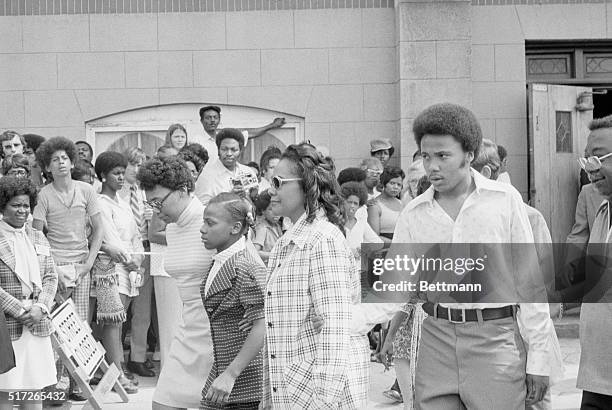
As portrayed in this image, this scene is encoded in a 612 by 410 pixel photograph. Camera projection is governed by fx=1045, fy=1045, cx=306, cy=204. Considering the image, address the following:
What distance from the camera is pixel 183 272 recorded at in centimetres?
573

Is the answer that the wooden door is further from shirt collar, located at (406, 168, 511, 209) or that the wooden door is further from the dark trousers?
shirt collar, located at (406, 168, 511, 209)

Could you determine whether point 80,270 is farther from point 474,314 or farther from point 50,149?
point 474,314

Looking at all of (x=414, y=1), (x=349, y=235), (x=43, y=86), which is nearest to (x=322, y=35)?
(x=414, y=1)

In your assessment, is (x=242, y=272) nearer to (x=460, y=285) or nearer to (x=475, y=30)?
(x=460, y=285)

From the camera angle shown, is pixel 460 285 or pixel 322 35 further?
pixel 322 35

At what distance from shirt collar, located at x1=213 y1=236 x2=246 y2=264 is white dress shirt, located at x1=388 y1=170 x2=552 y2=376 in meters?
1.13

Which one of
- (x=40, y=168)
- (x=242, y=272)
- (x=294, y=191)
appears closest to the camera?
(x=294, y=191)

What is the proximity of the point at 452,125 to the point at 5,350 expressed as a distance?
118 inches

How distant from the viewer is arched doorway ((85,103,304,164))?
12.3 m

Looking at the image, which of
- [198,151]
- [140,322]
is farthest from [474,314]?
[198,151]

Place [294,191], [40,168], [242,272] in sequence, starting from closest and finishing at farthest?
[294,191] → [242,272] → [40,168]

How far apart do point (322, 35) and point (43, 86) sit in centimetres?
334

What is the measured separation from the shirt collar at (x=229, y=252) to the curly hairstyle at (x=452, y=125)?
1.31 metres

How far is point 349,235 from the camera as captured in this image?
8.92 meters
